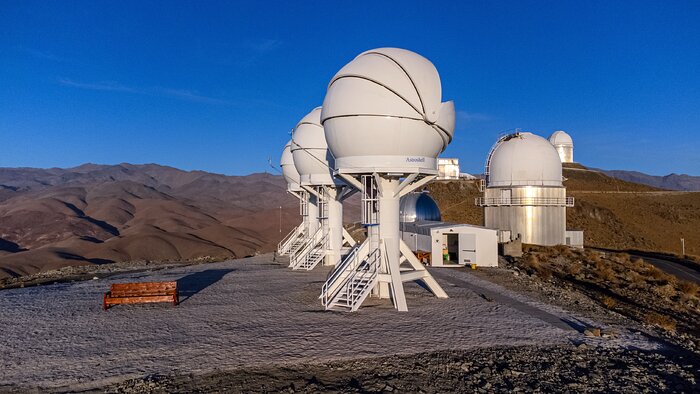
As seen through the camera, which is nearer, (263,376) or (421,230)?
(263,376)

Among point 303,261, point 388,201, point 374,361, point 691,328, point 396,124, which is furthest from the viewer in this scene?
point 303,261

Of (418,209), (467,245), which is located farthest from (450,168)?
(467,245)

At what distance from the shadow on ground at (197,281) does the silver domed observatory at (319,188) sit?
3.98 m

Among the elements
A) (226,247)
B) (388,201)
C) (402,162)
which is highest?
(402,162)

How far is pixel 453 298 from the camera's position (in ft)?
54.5

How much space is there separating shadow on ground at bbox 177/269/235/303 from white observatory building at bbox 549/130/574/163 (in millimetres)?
68131

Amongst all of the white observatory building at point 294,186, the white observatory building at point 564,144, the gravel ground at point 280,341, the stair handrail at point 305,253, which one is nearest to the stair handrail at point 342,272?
the gravel ground at point 280,341

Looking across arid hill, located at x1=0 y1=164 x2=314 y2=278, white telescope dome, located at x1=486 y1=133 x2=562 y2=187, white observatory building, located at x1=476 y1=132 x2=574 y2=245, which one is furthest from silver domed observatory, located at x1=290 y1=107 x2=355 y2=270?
white telescope dome, located at x1=486 y1=133 x2=562 y2=187

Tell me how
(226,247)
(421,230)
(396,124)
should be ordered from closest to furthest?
1. (396,124)
2. (421,230)
3. (226,247)

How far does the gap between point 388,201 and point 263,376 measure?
8.54 meters

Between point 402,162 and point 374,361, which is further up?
point 402,162

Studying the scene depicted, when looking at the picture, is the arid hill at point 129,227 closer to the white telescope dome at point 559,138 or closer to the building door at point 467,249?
the building door at point 467,249

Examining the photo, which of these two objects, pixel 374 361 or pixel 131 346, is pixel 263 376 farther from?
pixel 131 346

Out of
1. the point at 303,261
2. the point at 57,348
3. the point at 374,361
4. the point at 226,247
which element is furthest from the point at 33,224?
the point at 374,361
